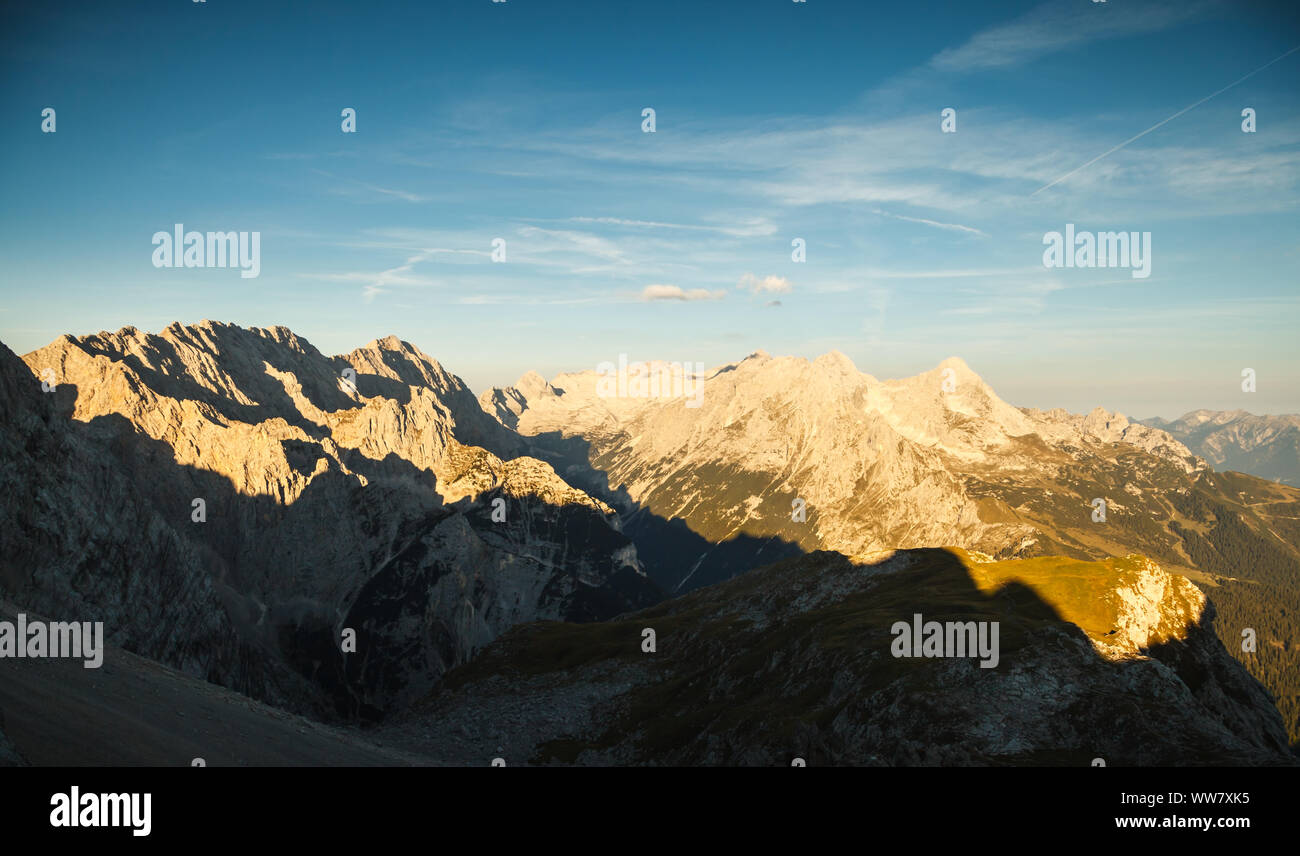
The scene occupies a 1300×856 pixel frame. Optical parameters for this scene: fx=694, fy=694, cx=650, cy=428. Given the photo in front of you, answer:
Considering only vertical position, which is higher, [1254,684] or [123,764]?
[123,764]

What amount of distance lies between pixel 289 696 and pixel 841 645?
146161mm

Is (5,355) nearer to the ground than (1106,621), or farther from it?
farther from it

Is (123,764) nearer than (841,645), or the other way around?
(123,764)

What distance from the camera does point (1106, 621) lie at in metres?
74.7

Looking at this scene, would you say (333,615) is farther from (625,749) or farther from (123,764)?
(123,764)

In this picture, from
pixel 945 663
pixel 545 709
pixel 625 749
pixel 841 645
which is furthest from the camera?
pixel 545 709

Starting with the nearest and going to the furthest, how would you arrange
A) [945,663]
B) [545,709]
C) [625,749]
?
1. [945,663]
2. [625,749]
3. [545,709]

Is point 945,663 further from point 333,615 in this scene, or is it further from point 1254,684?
point 333,615
